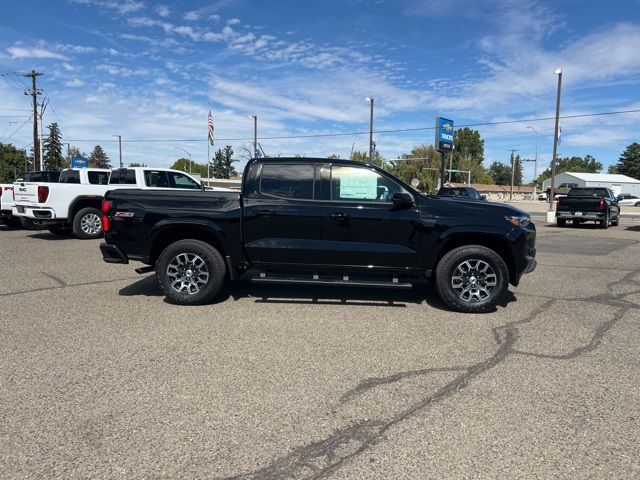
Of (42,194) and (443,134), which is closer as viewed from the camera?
(42,194)

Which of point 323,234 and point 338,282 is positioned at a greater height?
point 323,234

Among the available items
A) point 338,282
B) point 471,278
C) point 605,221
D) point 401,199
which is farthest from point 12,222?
point 605,221

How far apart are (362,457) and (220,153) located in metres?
138

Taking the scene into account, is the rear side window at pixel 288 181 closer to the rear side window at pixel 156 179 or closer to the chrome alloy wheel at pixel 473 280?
the chrome alloy wheel at pixel 473 280

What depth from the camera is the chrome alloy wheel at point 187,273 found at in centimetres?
632

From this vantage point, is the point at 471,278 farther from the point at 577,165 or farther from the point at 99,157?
the point at 577,165

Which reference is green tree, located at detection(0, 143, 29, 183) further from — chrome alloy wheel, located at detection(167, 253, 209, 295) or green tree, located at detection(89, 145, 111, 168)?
chrome alloy wheel, located at detection(167, 253, 209, 295)

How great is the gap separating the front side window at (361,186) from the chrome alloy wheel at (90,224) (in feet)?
30.1

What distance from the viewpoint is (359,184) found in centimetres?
634

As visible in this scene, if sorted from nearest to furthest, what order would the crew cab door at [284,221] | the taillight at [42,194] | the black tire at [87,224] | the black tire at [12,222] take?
the crew cab door at [284,221], the taillight at [42,194], the black tire at [87,224], the black tire at [12,222]

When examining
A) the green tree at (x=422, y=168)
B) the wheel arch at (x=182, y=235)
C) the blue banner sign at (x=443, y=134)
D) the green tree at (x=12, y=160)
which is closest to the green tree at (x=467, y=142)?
the green tree at (x=422, y=168)

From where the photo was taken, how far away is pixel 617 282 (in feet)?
27.3

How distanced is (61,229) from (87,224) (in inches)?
52.7

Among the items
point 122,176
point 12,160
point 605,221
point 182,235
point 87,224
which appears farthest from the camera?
point 12,160
